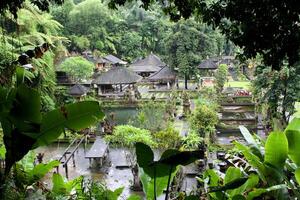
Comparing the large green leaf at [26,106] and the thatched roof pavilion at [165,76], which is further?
the thatched roof pavilion at [165,76]

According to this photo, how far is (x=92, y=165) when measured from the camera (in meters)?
11.2

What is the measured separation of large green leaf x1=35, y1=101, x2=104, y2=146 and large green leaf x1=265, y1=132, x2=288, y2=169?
154 centimetres

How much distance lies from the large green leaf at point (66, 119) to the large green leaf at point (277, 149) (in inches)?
60.7

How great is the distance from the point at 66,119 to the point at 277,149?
73.7 inches

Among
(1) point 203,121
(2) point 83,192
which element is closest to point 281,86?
(1) point 203,121

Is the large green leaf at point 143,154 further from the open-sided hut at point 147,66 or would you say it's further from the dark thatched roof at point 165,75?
the open-sided hut at point 147,66

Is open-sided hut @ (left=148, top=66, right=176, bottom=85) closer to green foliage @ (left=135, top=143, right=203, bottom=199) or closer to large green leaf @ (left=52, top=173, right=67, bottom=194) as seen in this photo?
large green leaf @ (left=52, top=173, right=67, bottom=194)

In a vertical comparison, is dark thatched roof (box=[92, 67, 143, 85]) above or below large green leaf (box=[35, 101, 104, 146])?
below

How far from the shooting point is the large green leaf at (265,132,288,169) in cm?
352

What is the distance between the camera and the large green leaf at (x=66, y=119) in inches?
123

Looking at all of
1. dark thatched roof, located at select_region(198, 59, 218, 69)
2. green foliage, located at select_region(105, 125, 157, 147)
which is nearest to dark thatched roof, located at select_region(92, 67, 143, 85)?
dark thatched roof, located at select_region(198, 59, 218, 69)

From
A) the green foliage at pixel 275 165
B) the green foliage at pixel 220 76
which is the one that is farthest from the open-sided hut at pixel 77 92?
the green foliage at pixel 275 165

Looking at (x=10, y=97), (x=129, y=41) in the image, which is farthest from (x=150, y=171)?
(x=129, y=41)

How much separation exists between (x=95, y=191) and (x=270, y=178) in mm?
1639
